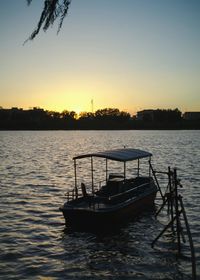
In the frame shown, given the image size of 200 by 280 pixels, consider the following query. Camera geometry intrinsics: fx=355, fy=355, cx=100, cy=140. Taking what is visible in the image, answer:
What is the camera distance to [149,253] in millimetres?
18062

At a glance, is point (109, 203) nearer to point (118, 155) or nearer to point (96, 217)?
point (96, 217)

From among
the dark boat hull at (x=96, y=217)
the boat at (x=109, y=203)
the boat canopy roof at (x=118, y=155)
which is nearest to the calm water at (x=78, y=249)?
the dark boat hull at (x=96, y=217)

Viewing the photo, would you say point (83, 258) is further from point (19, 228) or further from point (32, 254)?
point (19, 228)

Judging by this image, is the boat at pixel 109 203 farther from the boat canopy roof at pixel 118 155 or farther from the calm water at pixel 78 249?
the calm water at pixel 78 249

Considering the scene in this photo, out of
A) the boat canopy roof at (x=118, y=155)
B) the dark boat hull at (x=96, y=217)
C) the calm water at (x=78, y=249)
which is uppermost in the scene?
the boat canopy roof at (x=118, y=155)

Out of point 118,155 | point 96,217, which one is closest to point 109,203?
point 96,217

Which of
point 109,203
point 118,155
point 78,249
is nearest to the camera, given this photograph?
point 78,249

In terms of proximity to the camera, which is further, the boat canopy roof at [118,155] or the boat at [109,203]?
the boat canopy roof at [118,155]

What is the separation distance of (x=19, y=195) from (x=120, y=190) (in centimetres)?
1331

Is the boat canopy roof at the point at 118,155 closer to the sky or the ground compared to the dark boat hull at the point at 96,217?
closer to the sky

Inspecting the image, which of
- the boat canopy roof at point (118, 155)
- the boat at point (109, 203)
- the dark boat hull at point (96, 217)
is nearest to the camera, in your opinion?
the dark boat hull at point (96, 217)

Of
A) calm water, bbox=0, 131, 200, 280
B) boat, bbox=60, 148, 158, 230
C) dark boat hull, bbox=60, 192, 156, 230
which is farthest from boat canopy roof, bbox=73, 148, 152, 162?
calm water, bbox=0, 131, 200, 280

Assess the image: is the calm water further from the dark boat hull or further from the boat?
the boat

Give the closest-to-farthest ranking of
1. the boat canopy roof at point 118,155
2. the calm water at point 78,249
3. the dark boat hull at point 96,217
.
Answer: the calm water at point 78,249, the dark boat hull at point 96,217, the boat canopy roof at point 118,155
